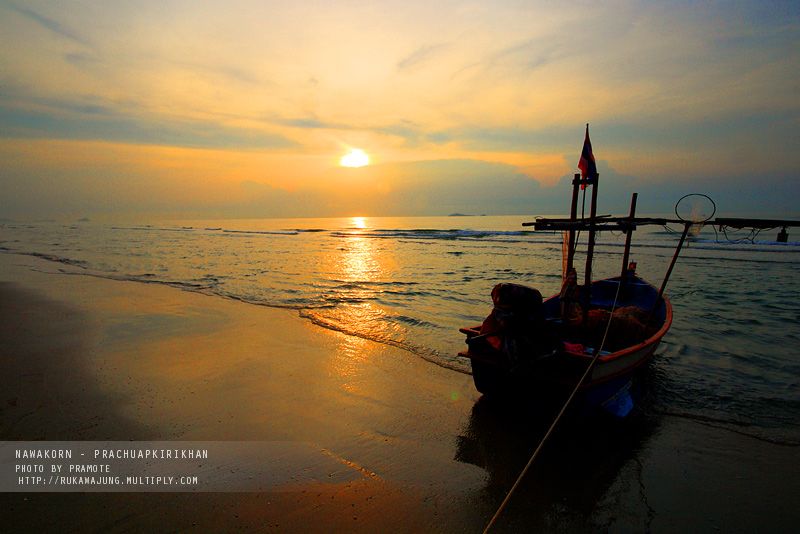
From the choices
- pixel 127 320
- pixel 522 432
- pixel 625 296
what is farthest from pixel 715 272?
pixel 127 320

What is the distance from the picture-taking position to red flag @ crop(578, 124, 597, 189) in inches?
285

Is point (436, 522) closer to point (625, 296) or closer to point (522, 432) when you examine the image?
point (522, 432)

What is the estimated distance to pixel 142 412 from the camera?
5.22m

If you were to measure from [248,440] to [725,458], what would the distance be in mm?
6350

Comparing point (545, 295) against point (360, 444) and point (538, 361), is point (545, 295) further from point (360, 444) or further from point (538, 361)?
point (360, 444)

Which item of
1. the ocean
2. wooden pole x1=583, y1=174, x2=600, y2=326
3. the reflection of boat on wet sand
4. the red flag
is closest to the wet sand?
the reflection of boat on wet sand

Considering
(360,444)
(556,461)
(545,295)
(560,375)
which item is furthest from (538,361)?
(545,295)

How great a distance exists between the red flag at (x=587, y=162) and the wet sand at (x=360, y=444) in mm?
4589

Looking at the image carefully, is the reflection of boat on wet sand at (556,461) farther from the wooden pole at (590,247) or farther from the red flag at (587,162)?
the red flag at (587,162)

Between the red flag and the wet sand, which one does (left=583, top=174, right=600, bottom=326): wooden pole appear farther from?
the wet sand

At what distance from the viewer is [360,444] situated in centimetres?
480

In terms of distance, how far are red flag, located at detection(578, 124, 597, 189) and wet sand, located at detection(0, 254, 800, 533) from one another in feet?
15.1

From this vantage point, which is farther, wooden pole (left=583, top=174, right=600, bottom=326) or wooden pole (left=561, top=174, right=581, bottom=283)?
wooden pole (left=561, top=174, right=581, bottom=283)

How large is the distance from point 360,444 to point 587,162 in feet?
21.9
